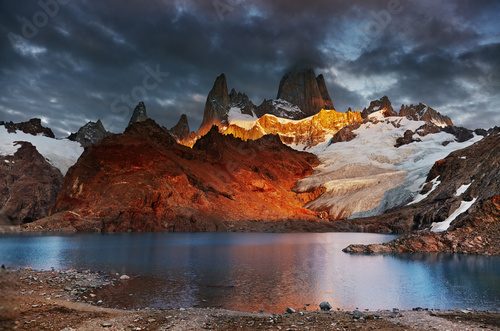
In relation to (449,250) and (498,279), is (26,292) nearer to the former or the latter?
(498,279)

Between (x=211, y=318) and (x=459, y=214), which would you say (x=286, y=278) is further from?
(x=459, y=214)

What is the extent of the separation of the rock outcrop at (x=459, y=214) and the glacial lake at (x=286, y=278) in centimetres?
605

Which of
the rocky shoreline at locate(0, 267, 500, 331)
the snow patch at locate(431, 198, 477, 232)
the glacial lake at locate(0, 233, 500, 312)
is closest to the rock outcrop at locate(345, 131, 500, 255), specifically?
the snow patch at locate(431, 198, 477, 232)

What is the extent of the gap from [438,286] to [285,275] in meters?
17.9

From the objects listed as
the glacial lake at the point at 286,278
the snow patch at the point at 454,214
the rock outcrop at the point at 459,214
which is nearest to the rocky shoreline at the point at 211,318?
the glacial lake at the point at 286,278

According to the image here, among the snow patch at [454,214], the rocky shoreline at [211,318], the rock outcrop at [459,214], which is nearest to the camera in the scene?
the rocky shoreline at [211,318]

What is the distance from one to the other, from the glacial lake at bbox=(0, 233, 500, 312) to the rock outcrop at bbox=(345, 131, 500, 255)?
19.9ft

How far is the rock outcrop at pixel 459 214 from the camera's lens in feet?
278

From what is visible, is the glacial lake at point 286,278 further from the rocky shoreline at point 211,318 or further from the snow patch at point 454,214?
the snow patch at point 454,214

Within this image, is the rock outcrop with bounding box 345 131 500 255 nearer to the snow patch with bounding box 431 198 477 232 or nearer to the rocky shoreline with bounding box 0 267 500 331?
the snow patch with bounding box 431 198 477 232

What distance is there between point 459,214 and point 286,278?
7699cm

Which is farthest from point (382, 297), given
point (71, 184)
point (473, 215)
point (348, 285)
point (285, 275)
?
point (71, 184)

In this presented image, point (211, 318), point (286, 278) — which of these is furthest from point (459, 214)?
point (211, 318)

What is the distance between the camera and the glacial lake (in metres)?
40.6
